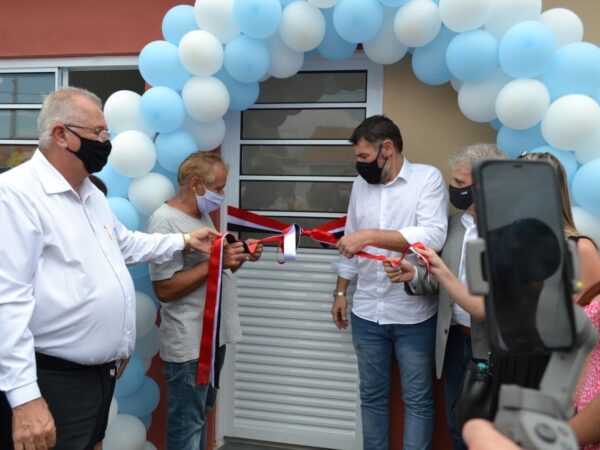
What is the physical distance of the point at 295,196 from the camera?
3.71 metres

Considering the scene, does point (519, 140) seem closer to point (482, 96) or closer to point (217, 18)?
point (482, 96)

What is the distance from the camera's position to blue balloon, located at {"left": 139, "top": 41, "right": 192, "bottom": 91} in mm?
3027

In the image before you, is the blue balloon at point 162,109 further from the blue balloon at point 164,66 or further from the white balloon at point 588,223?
the white balloon at point 588,223

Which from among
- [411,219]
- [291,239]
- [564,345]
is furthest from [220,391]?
[564,345]

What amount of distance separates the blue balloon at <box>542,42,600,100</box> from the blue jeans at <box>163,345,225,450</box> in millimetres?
2187

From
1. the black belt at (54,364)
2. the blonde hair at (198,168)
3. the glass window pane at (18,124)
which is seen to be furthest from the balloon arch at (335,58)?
the glass window pane at (18,124)

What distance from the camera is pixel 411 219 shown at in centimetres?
301

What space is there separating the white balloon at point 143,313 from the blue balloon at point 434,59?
2005 millimetres

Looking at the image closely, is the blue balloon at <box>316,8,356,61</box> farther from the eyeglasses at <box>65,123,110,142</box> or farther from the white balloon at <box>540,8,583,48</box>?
the eyeglasses at <box>65,123,110,142</box>

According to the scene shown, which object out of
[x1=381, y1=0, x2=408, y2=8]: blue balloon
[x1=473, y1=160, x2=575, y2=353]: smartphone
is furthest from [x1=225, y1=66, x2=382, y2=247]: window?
[x1=473, y1=160, x2=575, y2=353]: smartphone

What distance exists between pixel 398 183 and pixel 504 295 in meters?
2.14

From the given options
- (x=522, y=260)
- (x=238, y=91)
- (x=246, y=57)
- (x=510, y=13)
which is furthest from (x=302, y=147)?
(x=522, y=260)

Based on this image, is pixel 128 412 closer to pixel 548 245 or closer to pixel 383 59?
pixel 383 59

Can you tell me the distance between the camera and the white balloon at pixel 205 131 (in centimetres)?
317
